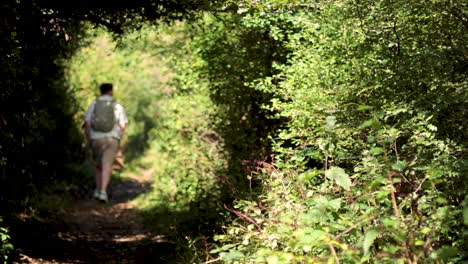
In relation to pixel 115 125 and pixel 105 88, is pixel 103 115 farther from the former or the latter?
pixel 105 88

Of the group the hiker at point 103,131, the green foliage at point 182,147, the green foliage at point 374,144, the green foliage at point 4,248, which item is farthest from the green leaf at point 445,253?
the hiker at point 103,131

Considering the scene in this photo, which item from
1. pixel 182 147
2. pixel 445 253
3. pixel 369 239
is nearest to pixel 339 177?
pixel 369 239

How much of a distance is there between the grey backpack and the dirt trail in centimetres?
172

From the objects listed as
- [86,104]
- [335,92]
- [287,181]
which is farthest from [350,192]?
[86,104]

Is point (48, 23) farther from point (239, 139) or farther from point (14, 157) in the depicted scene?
point (239, 139)

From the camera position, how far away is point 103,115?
10.5m

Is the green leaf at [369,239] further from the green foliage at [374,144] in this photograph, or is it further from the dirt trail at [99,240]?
the dirt trail at [99,240]

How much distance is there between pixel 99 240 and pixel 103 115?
90.0 inches

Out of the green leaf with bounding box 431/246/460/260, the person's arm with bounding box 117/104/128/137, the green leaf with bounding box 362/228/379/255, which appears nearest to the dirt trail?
the person's arm with bounding box 117/104/128/137

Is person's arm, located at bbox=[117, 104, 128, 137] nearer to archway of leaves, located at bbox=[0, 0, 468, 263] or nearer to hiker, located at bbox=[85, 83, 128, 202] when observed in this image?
hiker, located at bbox=[85, 83, 128, 202]

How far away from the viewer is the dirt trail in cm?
772

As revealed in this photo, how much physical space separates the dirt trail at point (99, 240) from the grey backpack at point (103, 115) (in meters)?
→ 1.72

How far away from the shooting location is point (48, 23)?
24.6 feet

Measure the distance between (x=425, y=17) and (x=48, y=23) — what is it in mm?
4623
